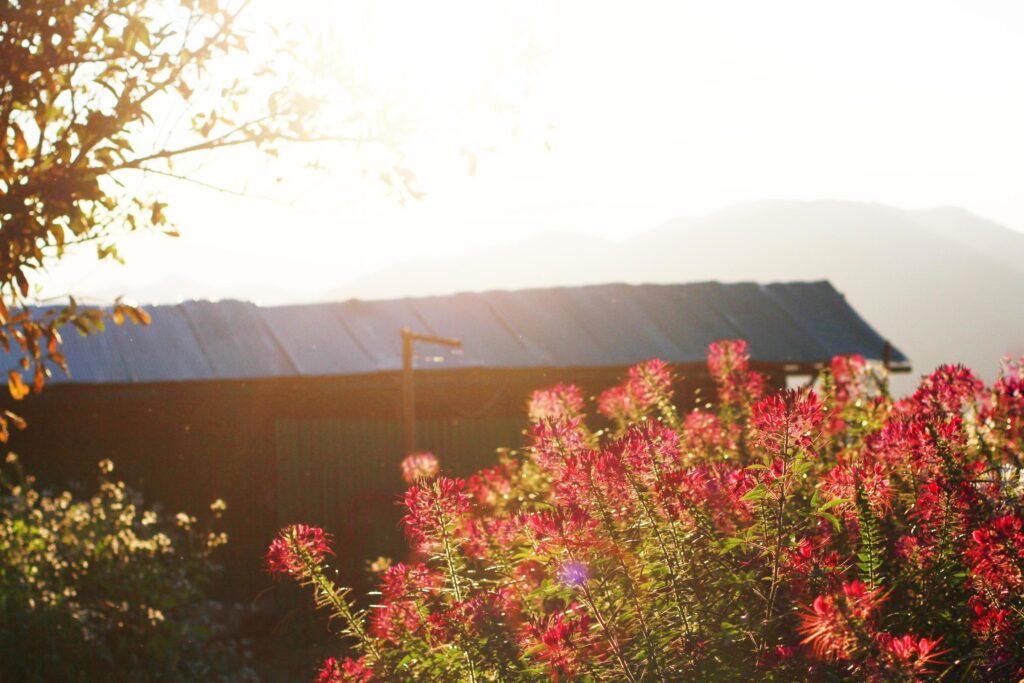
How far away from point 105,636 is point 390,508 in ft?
13.2

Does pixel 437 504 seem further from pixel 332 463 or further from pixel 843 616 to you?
pixel 332 463

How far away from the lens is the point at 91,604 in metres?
6.47

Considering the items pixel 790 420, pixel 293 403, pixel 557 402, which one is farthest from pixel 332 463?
pixel 790 420

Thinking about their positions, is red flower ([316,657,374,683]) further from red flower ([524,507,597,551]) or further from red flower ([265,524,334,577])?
red flower ([524,507,597,551])

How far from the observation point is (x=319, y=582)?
280cm

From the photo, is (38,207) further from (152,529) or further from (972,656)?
(152,529)

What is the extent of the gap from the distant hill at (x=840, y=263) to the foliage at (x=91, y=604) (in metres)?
53.8

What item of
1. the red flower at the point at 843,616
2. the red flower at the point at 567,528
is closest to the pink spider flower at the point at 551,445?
the red flower at the point at 567,528

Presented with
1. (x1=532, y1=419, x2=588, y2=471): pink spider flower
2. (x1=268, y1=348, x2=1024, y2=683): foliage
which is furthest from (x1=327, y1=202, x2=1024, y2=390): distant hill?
(x1=532, y1=419, x2=588, y2=471): pink spider flower

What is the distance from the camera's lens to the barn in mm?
10812

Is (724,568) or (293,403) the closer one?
(724,568)

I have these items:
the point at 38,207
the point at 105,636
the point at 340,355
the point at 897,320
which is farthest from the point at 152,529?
the point at 897,320

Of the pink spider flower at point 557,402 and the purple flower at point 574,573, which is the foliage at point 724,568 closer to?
the purple flower at point 574,573

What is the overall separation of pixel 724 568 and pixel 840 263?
3094 inches
